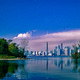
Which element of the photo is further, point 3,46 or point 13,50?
point 13,50

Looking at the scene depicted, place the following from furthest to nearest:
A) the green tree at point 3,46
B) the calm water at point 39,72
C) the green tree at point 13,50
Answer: the green tree at point 13,50, the green tree at point 3,46, the calm water at point 39,72

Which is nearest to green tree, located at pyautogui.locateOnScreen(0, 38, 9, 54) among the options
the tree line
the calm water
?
the tree line

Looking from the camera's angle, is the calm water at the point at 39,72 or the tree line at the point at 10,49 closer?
the calm water at the point at 39,72

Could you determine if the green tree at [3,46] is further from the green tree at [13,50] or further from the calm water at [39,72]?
the calm water at [39,72]

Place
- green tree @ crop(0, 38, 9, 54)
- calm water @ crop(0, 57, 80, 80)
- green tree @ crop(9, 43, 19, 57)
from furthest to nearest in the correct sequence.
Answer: green tree @ crop(9, 43, 19, 57) → green tree @ crop(0, 38, 9, 54) → calm water @ crop(0, 57, 80, 80)

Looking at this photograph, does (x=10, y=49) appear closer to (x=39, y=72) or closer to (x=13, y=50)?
(x=13, y=50)

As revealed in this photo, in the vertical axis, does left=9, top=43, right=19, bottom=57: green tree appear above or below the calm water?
above

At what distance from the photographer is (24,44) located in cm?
10312

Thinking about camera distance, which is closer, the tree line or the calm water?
the calm water

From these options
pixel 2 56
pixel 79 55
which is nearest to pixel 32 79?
pixel 2 56

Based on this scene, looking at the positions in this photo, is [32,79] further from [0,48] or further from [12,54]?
[12,54]

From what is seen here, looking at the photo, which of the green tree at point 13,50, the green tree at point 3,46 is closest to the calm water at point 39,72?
the green tree at point 3,46

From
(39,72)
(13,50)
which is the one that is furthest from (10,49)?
(39,72)

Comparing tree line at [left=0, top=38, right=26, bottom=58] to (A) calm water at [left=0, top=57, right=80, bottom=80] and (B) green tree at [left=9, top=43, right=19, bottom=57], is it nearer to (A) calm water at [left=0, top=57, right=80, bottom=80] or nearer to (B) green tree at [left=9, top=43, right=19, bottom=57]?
(B) green tree at [left=9, top=43, right=19, bottom=57]
